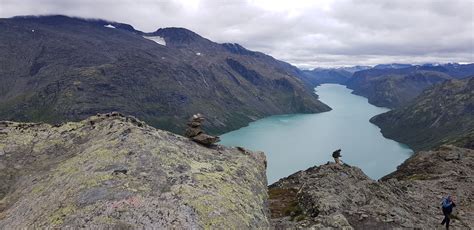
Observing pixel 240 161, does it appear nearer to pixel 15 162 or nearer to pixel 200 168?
pixel 200 168

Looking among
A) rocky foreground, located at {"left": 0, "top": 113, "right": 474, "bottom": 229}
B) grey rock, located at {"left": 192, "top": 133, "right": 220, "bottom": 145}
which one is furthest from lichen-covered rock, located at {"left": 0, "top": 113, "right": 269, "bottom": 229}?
grey rock, located at {"left": 192, "top": 133, "right": 220, "bottom": 145}

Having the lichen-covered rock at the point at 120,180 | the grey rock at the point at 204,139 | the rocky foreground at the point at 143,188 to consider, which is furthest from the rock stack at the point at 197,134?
the rocky foreground at the point at 143,188

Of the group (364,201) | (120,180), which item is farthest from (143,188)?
(364,201)

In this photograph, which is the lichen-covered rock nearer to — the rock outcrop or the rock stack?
the rock stack

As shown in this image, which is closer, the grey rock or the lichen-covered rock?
the lichen-covered rock

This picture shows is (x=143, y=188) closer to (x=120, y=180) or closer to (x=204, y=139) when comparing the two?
(x=120, y=180)

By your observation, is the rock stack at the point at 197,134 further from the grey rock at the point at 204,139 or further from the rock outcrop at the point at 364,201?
the rock outcrop at the point at 364,201
